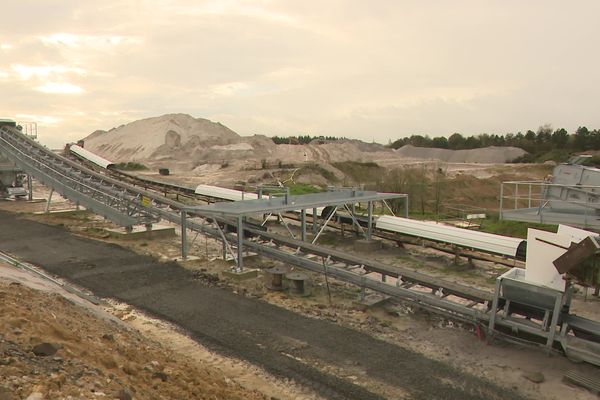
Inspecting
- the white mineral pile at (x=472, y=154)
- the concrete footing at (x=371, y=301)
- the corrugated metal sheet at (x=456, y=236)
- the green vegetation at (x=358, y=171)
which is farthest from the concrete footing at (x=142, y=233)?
the white mineral pile at (x=472, y=154)

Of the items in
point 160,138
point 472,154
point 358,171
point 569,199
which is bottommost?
point 358,171

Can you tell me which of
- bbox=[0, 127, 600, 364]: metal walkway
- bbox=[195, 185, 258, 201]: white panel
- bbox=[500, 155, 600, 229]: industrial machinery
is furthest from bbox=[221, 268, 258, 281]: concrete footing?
bbox=[195, 185, 258, 201]: white panel

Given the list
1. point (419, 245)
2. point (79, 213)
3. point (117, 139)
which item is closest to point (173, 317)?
point (419, 245)

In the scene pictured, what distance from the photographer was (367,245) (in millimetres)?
16812

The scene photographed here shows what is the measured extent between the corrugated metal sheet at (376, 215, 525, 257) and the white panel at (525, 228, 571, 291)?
5.74 meters

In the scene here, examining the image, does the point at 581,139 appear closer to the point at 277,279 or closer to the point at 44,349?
the point at 277,279

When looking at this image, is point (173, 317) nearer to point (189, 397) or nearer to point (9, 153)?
point (189, 397)

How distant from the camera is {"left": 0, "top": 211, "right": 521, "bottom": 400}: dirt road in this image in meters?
7.35

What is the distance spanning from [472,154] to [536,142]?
11.9 metres

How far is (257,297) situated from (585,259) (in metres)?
7.01

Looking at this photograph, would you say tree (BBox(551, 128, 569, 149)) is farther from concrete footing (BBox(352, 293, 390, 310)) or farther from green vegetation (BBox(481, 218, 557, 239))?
concrete footing (BBox(352, 293, 390, 310))

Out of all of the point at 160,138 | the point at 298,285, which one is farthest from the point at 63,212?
the point at 160,138

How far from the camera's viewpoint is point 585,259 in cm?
783

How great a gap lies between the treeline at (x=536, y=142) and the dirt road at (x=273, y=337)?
65169 millimetres
